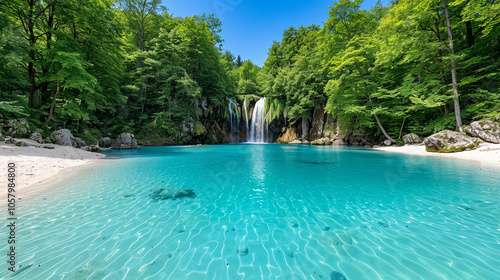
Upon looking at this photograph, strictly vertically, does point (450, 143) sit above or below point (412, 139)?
below

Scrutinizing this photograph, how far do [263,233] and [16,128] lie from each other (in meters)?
14.3

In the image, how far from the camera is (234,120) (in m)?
30.4

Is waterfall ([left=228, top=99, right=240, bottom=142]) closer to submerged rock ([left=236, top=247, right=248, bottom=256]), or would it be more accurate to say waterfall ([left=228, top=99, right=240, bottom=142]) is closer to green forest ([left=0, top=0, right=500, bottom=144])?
green forest ([left=0, top=0, right=500, bottom=144])

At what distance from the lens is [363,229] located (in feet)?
8.66

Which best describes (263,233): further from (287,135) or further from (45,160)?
(287,135)

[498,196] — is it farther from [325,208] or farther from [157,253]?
[157,253]

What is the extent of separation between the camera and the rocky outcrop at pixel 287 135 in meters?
29.7

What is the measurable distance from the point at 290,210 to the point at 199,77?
86.0 ft

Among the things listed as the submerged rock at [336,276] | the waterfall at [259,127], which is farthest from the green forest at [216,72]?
the submerged rock at [336,276]

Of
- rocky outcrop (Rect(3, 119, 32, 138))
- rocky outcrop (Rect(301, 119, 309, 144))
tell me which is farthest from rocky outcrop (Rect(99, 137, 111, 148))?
rocky outcrop (Rect(301, 119, 309, 144))

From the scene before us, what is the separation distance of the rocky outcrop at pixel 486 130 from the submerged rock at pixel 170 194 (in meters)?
15.7

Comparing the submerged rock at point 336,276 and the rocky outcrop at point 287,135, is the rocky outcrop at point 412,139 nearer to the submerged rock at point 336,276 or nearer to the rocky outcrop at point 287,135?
the rocky outcrop at point 287,135

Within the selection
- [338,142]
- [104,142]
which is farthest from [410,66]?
[104,142]

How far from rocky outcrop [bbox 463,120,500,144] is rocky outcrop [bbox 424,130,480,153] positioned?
1.27ft
